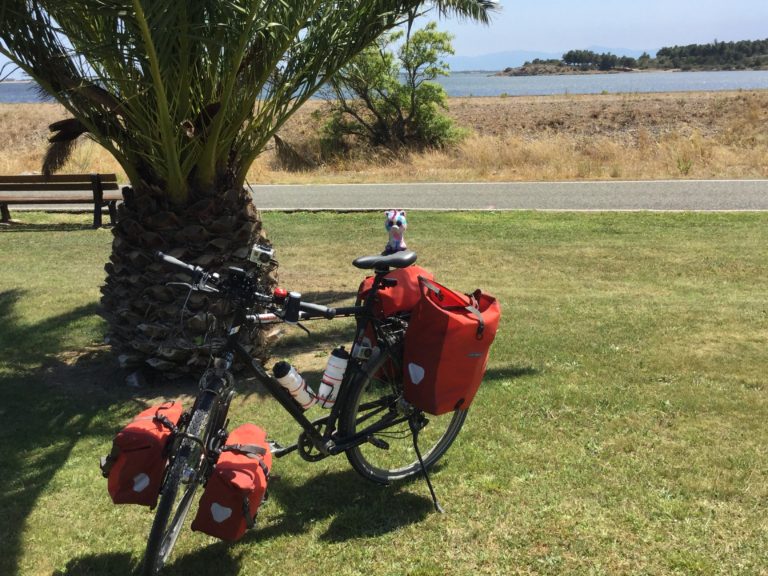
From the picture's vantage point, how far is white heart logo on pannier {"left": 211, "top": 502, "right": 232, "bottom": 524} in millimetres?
3107

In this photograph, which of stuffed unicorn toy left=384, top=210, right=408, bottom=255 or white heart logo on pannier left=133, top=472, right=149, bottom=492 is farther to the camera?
stuffed unicorn toy left=384, top=210, right=408, bottom=255

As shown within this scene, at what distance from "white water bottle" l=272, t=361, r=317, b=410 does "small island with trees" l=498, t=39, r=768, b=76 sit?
109380 millimetres

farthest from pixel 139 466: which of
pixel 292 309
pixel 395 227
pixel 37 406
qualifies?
pixel 395 227

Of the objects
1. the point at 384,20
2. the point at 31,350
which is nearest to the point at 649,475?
the point at 384,20

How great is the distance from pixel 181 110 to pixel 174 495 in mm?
3098

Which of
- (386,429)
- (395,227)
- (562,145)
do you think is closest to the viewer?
(386,429)

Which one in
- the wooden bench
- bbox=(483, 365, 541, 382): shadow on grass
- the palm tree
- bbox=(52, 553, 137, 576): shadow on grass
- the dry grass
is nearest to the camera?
bbox=(52, 553, 137, 576): shadow on grass

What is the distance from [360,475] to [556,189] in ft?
45.3

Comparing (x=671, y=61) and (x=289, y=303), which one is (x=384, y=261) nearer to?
(x=289, y=303)

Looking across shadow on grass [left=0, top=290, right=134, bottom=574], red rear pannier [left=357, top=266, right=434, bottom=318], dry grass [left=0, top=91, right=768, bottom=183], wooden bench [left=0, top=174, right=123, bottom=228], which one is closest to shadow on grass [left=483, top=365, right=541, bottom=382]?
red rear pannier [left=357, top=266, right=434, bottom=318]

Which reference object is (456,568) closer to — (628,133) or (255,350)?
(255,350)

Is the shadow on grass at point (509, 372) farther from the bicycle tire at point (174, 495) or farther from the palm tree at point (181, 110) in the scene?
the bicycle tire at point (174, 495)

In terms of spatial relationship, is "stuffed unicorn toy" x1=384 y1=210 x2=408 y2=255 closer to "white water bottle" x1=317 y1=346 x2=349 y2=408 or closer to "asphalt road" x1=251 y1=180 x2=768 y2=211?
"white water bottle" x1=317 y1=346 x2=349 y2=408

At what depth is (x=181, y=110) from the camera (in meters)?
5.18
